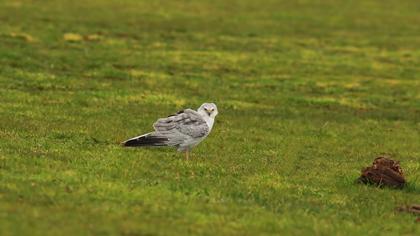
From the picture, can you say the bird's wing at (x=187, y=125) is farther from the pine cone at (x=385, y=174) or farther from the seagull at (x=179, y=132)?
the pine cone at (x=385, y=174)

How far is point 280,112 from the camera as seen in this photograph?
138ft

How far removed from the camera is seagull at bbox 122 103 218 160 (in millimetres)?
24422

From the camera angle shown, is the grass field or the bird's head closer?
the grass field

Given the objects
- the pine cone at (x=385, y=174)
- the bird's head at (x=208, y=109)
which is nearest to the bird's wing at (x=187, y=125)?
the bird's head at (x=208, y=109)

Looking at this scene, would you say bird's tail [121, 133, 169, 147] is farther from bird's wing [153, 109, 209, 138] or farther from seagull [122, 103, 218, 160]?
bird's wing [153, 109, 209, 138]

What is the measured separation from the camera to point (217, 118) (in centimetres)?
3850

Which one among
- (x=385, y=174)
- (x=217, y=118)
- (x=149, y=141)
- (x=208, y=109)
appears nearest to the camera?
(x=385, y=174)

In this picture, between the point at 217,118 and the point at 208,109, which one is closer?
the point at 208,109

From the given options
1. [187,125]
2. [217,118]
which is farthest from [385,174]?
[217,118]

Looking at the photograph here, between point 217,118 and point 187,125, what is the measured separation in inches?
555

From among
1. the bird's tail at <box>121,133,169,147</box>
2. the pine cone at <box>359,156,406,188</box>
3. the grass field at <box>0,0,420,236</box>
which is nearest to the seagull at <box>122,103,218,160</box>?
the bird's tail at <box>121,133,169,147</box>

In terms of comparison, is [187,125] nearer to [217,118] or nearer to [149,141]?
[149,141]

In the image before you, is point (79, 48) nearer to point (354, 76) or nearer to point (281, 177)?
point (354, 76)

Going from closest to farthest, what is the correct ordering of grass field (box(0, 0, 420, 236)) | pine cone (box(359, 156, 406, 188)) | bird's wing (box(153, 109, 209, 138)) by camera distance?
grass field (box(0, 0, 420, 236))
pine cone (box(359, 156, 406, 188))
bird's wing (box(153, 109, 209, 138))
